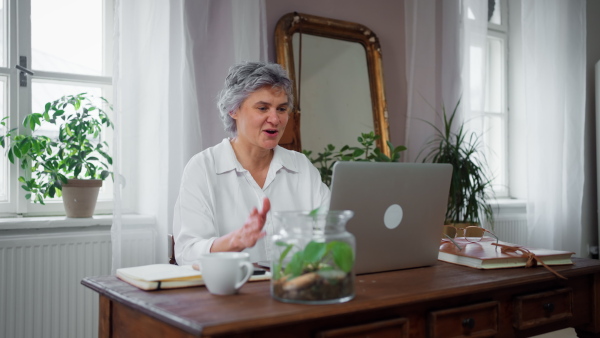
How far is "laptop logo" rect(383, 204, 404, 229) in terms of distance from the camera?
1.44 meters

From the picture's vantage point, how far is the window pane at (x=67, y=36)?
8.96ft

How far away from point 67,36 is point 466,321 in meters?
2.30

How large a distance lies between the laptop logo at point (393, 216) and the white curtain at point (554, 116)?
291cm

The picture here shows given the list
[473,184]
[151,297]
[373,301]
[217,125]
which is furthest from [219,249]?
[473,184]

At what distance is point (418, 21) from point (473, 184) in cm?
106

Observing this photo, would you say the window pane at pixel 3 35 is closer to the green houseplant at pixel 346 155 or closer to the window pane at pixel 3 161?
the window pane at pixel 3 161

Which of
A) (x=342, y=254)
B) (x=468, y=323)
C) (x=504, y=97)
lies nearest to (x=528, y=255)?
(x=468, y=323)

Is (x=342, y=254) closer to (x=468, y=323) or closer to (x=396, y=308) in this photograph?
(x=396, y=308)

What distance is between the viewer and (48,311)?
2443 millimetres

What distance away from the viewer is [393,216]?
146 centimetres

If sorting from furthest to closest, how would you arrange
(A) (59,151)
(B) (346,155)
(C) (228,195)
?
(B) (346,155), (A) (59,151), (C) (228,195)

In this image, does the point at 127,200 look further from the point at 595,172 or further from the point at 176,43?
the point at 595,172

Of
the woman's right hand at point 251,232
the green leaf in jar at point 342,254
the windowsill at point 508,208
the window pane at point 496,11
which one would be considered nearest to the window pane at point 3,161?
the woman's right hand at point 251,232

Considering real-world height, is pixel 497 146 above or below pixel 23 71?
below
